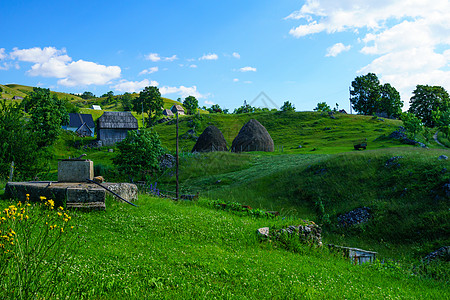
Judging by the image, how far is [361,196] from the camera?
2075 centimetres

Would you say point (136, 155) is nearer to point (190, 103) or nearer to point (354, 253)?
point (354, 253)

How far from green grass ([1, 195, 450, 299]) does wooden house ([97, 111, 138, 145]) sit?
199 ft

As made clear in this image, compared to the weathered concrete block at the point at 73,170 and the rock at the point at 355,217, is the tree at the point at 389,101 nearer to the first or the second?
the rock at the point at 355,217

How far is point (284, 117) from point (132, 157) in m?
65.5

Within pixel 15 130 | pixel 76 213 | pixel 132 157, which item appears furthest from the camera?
pixel 132 157


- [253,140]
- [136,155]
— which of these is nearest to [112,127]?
Answer: [253,140]

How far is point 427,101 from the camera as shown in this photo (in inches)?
2948

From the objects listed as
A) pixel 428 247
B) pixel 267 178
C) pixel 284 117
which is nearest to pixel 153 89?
pixel 284 117

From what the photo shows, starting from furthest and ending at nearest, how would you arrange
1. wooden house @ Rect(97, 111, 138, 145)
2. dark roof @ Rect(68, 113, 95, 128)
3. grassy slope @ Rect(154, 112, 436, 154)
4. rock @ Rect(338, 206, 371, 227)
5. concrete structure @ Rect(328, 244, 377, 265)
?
dark roof @ Rect(68, 113, 95, 128)
wooden house @ Rect(97, 111, 138, 145)
grassy slope @ Rect(154, 112, 436, 154)
rock @ Rect(338, 206, 371, 227)
concrete structure @ Rect(328, 244, 377, 265)

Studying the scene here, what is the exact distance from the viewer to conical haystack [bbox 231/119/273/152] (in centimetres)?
5003

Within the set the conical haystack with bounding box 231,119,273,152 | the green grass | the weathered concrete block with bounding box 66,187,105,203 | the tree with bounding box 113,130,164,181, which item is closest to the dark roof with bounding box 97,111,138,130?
the conical haystack with bounding box 231,119,273,152

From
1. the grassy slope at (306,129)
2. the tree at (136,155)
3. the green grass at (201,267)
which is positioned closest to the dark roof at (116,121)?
the grassy slope at (306,129)

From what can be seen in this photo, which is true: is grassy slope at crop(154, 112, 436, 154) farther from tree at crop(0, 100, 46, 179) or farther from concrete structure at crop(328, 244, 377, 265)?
tree at crop(0, 100, 46, 179)

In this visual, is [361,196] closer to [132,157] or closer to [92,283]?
[92,283]
